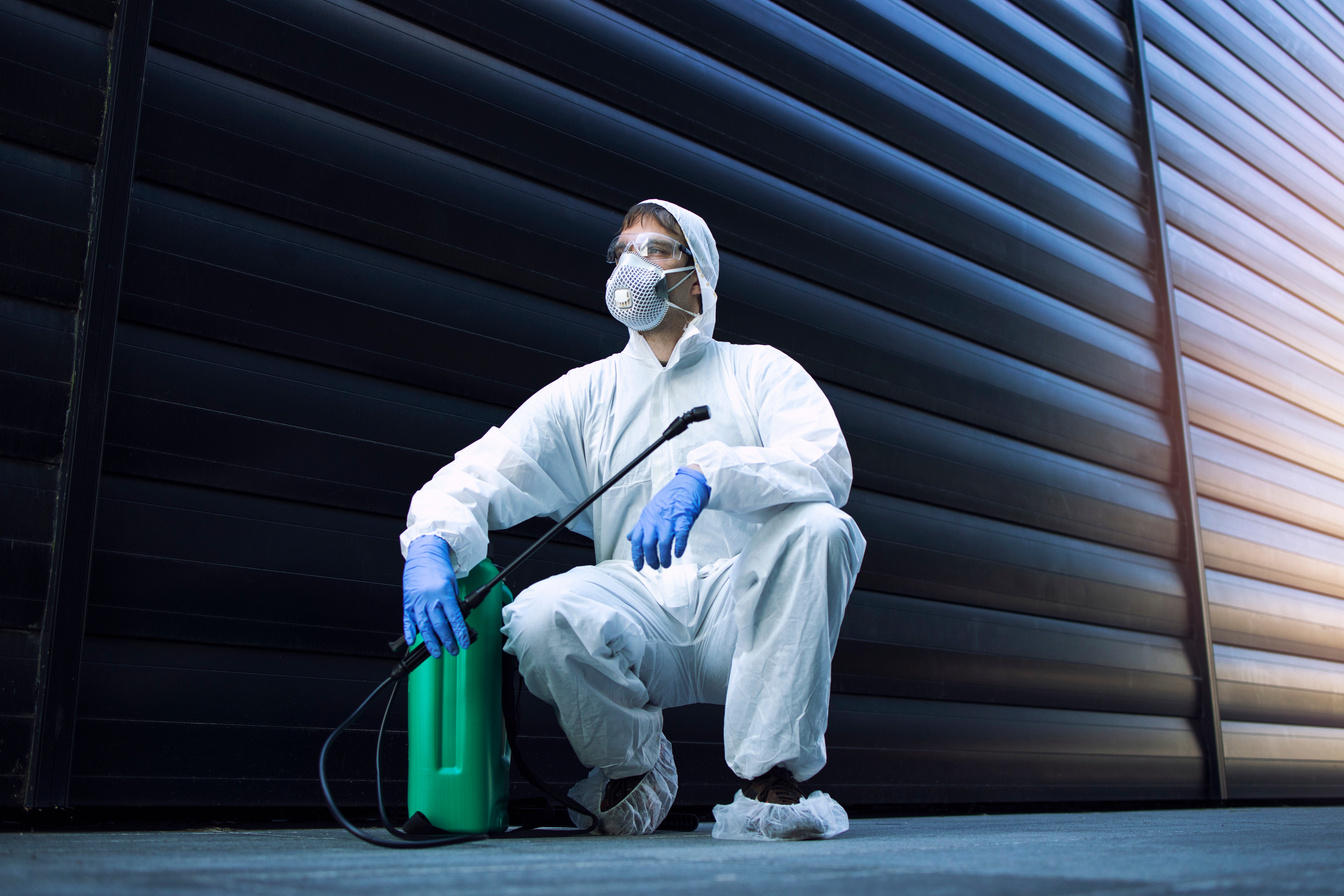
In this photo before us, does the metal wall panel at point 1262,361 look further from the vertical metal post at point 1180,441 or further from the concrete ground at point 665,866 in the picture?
the concrete ground at point 665,866

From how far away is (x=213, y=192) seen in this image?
7.31 ft

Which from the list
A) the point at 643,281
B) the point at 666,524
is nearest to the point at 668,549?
the point at 666,524

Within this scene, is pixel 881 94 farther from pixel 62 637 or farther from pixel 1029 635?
pixel 62 637

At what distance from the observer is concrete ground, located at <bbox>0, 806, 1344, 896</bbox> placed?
35.6 inches

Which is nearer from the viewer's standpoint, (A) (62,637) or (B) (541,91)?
(A) (62,637)

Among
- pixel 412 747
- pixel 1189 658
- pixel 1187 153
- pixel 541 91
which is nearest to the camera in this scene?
pixel 412 747

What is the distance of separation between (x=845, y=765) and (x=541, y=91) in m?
2.04

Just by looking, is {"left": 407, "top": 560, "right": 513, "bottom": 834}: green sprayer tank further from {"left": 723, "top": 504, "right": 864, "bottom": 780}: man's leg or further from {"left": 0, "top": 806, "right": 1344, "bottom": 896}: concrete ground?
{"left": 723, "top": 504, "right": 864, "bottom": 780}: man's leg

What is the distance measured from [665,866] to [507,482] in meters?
1.03

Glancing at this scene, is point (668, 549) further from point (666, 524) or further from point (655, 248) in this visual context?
point (655, 248)

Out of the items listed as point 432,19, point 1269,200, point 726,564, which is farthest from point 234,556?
point 1269,200

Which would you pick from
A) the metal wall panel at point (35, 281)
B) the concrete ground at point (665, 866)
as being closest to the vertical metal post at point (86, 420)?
the metal wall panel at point (35, 281)

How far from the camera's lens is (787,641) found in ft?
6.06

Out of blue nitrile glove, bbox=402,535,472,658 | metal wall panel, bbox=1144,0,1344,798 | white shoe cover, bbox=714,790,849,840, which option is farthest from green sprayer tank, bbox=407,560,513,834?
metal wall panel, bbox=1144,0,1344,798
